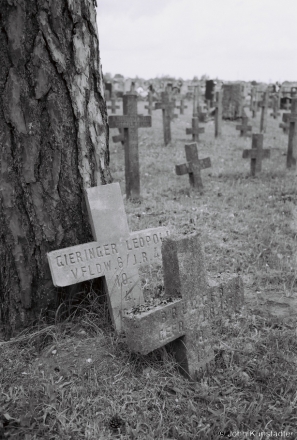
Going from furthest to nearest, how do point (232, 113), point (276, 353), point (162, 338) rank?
point (232, 113) < point (276, 353) < point (162, 338)

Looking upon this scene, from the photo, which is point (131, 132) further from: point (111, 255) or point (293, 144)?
point (111, 255)

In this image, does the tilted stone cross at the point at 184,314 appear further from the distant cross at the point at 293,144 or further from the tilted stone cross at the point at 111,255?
the distant cross at the point at 293,144

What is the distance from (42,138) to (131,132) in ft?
15.2

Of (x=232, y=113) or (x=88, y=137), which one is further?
(x=232, y=113)

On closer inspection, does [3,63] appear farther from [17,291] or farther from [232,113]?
[232,113]

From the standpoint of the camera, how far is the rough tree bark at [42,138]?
99.0 inches

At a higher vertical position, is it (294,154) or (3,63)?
(3,63)

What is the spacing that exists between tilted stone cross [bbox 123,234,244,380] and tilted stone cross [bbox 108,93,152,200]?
447cm

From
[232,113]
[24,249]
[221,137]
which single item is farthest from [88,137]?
[232,113]

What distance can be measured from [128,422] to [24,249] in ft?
4.01

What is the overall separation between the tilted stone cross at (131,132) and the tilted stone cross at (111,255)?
3.99m

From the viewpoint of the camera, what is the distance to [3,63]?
2.51 m

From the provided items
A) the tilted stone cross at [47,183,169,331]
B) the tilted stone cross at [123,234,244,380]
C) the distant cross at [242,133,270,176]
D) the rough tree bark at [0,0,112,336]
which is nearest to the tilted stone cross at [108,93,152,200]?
the distant cross at [242,133,270,176]

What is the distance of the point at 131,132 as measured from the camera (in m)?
7.14
